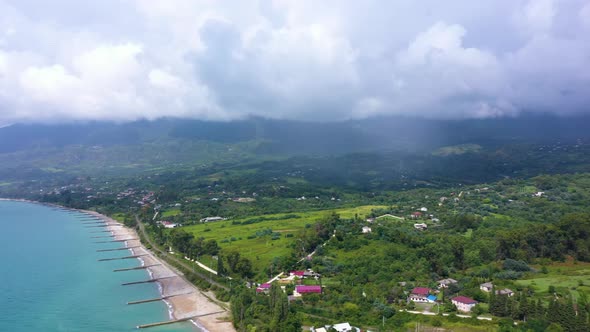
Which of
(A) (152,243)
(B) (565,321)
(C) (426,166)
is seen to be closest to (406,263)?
(B) (565,321)

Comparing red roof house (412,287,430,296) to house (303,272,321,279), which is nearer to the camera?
red roof house (412,287,430,296)

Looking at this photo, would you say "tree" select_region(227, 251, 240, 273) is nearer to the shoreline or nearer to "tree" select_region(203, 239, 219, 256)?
the shoreline

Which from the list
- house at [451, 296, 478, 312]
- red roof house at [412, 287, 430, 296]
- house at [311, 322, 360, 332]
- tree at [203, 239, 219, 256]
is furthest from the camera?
tree at [203, 239, 219, 256]

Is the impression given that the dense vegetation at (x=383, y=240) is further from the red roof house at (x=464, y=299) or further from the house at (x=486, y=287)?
the red roof house at (x=464, y=299)

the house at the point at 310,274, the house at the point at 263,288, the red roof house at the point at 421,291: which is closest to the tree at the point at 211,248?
the house at the point at 310,274

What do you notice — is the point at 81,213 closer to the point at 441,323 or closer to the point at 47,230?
the point at 47,230

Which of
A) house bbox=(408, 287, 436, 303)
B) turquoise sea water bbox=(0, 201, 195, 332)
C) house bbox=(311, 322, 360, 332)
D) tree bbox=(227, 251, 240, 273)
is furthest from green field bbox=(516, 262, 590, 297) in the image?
turquoise sea water bbox=(0, 201, 195, 332)

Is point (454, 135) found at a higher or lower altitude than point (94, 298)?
higher
